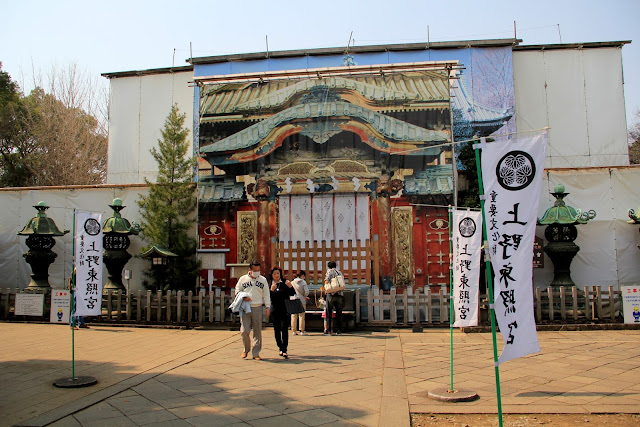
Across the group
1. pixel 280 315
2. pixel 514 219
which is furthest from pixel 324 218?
pixel 514 219

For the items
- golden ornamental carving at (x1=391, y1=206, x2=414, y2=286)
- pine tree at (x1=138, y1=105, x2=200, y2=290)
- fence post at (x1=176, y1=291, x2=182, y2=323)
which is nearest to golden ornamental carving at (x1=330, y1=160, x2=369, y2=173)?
golden ornamental carving at (x1=391, y1=206, x2=414, y2=286)

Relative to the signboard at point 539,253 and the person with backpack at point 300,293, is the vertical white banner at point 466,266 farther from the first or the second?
the signboard at point 539,253

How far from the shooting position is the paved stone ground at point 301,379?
212 inches

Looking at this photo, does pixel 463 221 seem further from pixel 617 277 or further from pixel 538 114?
pixel 538 114

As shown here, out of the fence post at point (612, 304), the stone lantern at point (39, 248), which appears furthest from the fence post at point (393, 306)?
the stone lantern at point (39, 248)

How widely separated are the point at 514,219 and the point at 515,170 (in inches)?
→ 18.5

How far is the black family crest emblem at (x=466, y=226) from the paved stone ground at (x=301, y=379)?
6.89 feet

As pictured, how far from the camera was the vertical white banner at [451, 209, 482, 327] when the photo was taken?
24.1ft

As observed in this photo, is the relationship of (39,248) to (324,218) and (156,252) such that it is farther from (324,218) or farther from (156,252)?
(324,218)

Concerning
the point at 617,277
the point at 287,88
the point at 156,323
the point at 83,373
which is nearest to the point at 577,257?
the point at 617,277

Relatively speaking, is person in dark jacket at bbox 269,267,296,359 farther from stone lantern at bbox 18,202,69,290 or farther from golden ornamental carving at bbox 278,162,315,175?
stone lantern at bbox 18,202,69,290

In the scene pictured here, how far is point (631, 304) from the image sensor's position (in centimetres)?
1141

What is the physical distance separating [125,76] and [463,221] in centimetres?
1592

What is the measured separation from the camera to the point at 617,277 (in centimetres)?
1391
